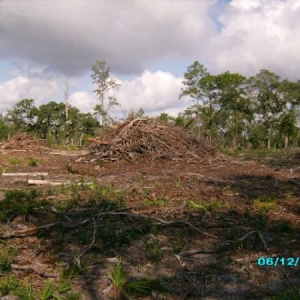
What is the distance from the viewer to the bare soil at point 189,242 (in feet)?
10.6

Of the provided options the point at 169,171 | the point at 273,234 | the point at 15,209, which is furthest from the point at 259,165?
the point at 15,209

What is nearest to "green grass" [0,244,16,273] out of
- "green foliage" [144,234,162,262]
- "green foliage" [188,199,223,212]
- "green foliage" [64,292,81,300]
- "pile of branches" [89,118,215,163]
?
"green foliage" [64,292,81,300]

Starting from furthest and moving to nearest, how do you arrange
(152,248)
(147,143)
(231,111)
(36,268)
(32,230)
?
1. (231,111)
2. (147,143)
3. (32,230)
4. (152,248)
5. (36,268)

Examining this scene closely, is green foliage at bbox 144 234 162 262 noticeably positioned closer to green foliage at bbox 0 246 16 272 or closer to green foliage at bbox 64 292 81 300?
green foliage at bbox 64 292 81 300

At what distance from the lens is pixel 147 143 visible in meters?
10.8

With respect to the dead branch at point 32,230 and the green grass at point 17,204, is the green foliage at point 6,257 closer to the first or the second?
the dead branch at point 32,230

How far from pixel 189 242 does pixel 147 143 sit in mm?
6845

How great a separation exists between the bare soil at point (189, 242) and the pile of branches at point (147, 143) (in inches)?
135

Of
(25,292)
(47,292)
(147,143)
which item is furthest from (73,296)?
(147,143)

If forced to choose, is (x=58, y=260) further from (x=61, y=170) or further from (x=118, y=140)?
(x=118, y=140)

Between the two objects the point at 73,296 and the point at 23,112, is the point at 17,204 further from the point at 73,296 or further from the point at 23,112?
the point at 23,112

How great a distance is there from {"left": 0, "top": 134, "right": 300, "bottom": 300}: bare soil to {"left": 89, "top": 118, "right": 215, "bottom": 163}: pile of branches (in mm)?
3419

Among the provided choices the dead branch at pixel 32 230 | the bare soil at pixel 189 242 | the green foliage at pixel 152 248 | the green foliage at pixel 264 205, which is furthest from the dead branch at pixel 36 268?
the green foliage at pixel 264 205

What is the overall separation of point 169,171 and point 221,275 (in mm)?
5510
